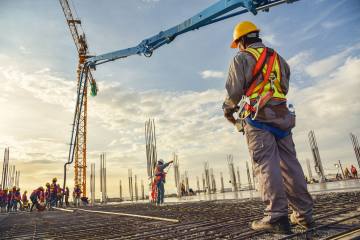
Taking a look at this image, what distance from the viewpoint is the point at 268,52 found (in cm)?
237

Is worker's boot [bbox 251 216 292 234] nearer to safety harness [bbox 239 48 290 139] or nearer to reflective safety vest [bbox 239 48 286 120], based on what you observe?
safety harness [bbox 239 48 290 139]

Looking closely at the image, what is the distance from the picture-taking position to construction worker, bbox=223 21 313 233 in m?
2.08

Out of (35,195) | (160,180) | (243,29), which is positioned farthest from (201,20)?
(35,195)

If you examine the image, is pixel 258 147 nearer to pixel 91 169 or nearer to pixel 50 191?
pixel 50 191

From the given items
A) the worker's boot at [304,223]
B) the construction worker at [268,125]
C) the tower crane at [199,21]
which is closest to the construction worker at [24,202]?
the tower crane at [199,21]

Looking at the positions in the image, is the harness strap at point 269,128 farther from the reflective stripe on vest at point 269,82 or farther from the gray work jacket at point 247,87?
the reflective stripe on vest at point 269,82

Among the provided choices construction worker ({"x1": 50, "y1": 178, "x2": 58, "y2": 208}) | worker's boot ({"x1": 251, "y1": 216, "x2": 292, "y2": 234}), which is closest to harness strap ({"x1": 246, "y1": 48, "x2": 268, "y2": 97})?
worker's boot ({"x1": 251, "y1": 216, "x2": 292, "y2": 234})

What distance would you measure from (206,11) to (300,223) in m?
8.77

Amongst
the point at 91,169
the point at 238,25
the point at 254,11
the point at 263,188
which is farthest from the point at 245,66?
the point at 91,169

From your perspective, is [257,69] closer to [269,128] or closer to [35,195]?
[269,128]

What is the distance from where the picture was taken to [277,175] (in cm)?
207

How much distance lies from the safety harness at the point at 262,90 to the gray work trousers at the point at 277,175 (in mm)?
62

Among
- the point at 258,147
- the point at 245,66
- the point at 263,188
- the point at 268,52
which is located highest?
the point at 268,52

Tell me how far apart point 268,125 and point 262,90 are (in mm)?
299
